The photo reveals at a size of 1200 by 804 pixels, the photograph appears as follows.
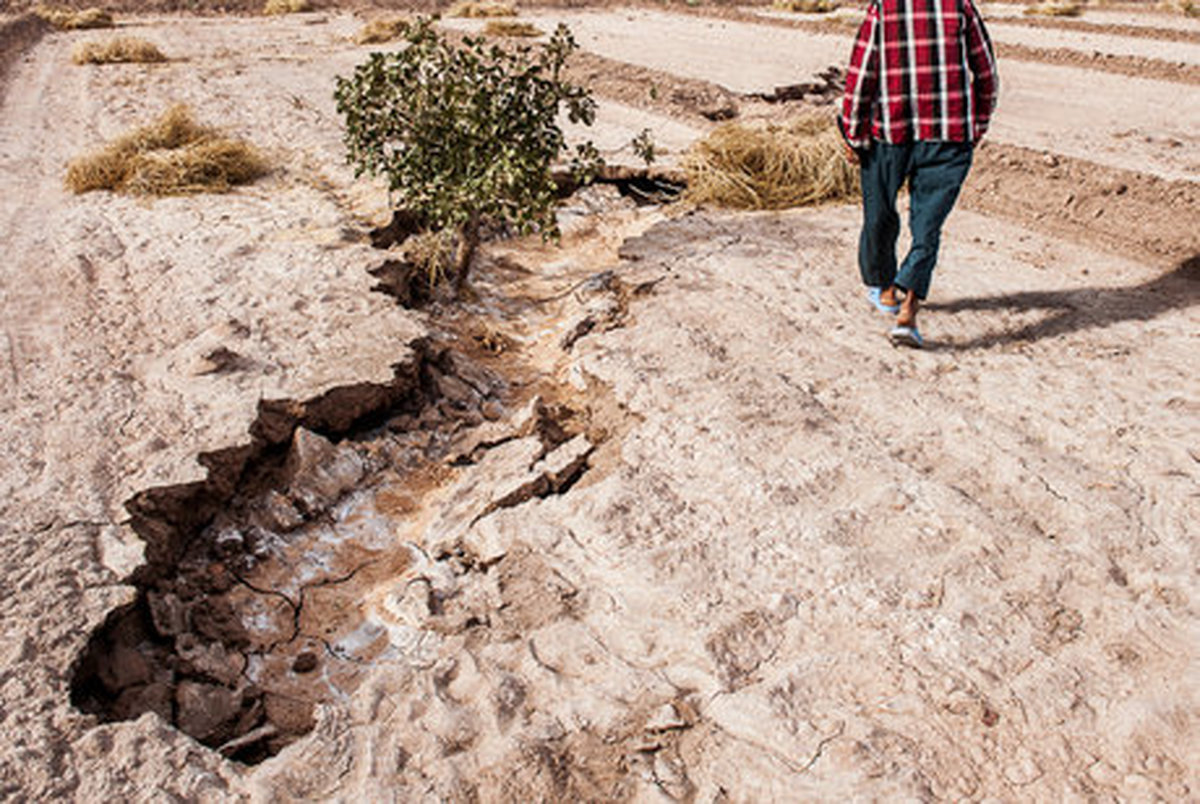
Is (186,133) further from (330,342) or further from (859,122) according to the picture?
(859,122)

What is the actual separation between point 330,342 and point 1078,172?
504 cm

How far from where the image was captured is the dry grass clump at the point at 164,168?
6156mm

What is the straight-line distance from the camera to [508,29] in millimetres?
14859

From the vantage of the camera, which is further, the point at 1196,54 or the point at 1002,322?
the point at 1196,54

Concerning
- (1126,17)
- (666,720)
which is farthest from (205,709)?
(1126,17)

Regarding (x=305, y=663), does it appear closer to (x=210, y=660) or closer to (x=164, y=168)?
(x=210, y=660)

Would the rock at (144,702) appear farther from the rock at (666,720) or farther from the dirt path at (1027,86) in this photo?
the dirt path at (1027,86)

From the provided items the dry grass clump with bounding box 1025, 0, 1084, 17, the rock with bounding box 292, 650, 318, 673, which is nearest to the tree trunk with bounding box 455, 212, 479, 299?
the rock with bounding box 292, 650, 318, 673

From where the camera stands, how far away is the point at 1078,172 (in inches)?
254

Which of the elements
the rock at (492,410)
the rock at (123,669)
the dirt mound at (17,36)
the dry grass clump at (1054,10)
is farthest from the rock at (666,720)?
the dry grass clump at (1054,10)

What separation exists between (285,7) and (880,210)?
60.4 ft

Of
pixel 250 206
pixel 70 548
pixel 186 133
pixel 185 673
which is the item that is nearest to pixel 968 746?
pixel 185 673

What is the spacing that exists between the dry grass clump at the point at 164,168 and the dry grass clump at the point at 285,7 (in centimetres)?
1395

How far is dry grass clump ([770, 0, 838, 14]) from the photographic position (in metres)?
17.5
